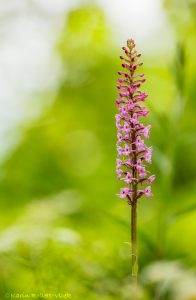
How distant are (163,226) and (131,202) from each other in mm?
1622

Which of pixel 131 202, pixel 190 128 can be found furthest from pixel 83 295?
pixel 190 128

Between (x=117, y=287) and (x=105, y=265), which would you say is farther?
(x=105, y=265)

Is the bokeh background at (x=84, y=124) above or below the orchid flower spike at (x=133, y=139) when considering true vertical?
above

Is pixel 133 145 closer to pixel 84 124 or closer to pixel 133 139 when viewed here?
pixel 133 139

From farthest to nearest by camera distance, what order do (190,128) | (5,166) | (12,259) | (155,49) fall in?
(155,49), (5,166), (190,128), (12,259)

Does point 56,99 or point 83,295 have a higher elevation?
point 56,99

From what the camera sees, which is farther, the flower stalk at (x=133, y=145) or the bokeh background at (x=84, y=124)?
the bokeh background at (x=84, y=124)

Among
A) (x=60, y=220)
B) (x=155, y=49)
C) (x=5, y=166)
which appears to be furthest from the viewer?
(x=155, y=49)

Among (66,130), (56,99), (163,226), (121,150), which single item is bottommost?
(121,150)

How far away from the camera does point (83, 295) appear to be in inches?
131

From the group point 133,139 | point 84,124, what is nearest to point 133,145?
point 133,139

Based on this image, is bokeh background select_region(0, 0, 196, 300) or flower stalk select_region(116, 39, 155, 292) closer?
flower stalk select_region(116, 39, 155, 292)

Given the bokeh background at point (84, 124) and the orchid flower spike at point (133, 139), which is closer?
the orchid flower spike at point (133, 139)

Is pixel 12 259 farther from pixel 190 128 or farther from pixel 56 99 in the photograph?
pixel 56 99
